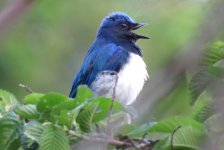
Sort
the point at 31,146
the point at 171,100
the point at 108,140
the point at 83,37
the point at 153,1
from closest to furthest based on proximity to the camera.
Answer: the point at 171,100 → the point at 153,1 → the point at 108,140 → the point at 31,146 → the point at 83,37

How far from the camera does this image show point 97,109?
2982 millimetres

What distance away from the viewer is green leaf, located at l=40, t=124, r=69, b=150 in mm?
2766

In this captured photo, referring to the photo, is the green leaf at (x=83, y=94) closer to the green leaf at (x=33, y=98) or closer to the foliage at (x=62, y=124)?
the foliage at (x=62, y=124)

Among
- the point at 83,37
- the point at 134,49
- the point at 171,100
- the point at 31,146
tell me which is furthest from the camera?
the point at 83,37

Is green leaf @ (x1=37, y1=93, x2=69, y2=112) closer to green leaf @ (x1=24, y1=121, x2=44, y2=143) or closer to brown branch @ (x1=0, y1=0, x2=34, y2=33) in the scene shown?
green leaf @ (x1=24, y1=121, x2=44, y2=143)

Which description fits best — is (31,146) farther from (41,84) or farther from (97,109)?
(41,84)

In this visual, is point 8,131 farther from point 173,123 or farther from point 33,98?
point 173,123

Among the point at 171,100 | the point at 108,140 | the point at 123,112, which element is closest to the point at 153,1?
the point at 171,100

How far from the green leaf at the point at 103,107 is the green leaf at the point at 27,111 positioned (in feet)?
1.00

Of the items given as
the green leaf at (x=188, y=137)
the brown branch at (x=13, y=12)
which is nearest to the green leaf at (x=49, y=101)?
the green leaf at (x=188, y=137)

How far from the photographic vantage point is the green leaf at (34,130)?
2766 millimetres

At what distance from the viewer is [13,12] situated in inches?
40.5

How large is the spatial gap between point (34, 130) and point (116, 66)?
2.78m

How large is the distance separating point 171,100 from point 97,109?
1764 mm
